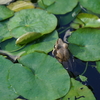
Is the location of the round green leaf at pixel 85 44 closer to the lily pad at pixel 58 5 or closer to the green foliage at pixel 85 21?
the green foliage at pixel 85 21

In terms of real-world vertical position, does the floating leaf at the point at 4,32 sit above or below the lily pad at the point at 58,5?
below


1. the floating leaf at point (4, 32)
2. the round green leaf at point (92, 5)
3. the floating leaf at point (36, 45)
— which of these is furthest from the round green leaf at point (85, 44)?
the floating leaf at point (4, 32)

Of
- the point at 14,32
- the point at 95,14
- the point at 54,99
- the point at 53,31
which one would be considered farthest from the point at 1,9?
the point at 54,99

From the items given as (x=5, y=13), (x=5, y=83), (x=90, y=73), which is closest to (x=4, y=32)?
(x=5, y=13)

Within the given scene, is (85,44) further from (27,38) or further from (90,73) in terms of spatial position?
(27,38)

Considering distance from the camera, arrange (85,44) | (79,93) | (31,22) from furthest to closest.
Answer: (31,22)
(85,44)
(79,93)

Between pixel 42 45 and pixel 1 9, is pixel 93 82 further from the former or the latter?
pixel 1 9
